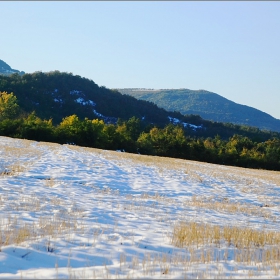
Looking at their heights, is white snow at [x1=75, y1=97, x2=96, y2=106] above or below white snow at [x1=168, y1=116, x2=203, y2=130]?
above

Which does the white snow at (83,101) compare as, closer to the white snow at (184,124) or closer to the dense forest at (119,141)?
the white snow at (184,124)

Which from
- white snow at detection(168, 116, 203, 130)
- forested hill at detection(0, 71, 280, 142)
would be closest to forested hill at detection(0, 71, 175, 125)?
forested hill at detection(0, 71, 280, 142)

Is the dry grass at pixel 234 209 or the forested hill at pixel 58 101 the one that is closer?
the dry grass at pixel 234 209

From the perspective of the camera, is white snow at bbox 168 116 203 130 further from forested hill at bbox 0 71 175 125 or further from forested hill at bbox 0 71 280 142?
forested hill at bbox 0 71 175 125

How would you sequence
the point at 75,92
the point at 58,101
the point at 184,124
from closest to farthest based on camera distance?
1. the point at 58,101
2. the point at 184,124
3. the point at 75,92

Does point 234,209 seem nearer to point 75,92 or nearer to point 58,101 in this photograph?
point 58,101

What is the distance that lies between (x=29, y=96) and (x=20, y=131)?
10269 centimetres

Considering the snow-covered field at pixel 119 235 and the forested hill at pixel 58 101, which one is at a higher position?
the forested hill at pixel 58 101

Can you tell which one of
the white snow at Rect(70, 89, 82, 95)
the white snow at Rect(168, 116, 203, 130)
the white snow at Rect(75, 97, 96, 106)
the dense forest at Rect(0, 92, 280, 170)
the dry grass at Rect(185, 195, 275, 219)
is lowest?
the dry grass at Rect(185, 195, 275, 219)

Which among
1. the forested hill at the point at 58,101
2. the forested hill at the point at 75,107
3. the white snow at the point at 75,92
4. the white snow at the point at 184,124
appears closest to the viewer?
the forested hill at the point at 58,101

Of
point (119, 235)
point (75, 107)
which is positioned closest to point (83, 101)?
point (75, 107)

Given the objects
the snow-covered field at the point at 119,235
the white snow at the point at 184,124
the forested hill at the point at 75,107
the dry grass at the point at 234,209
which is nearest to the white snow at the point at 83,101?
the forested hill at the point at 75,107

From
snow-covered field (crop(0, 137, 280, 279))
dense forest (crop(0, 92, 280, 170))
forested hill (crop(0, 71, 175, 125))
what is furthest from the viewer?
forested hill (crop(0, 71, 175, 125))

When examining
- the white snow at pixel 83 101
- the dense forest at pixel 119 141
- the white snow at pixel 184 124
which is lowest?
the dense forest at pixel 119 141
